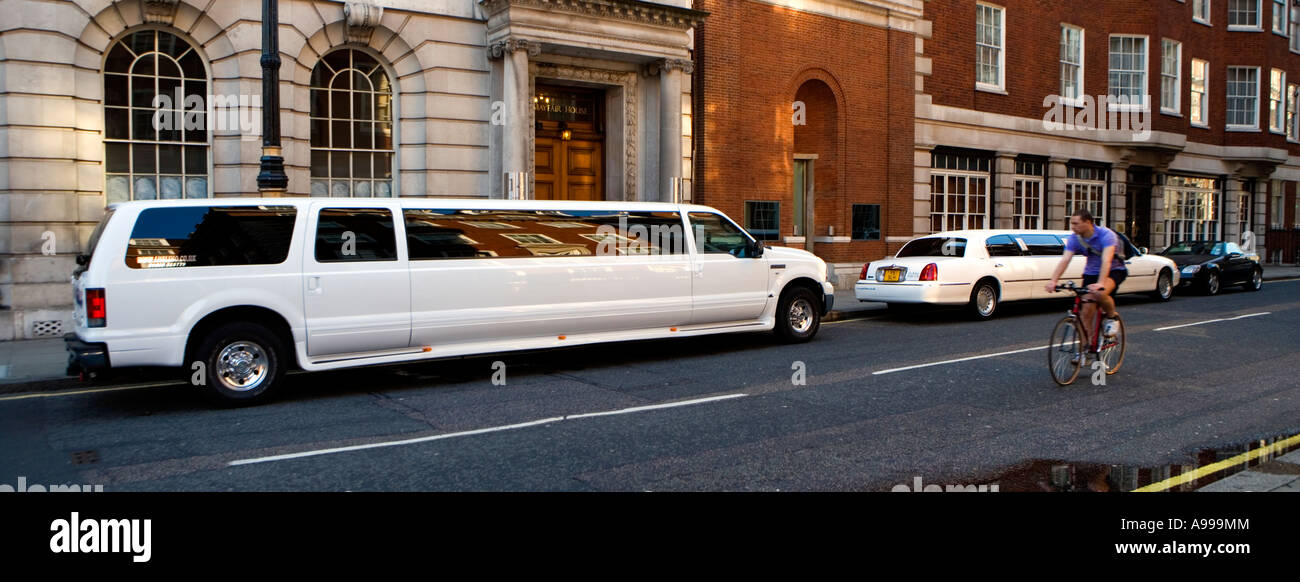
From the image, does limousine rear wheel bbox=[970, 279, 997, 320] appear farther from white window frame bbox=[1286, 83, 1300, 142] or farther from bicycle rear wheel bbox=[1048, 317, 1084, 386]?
white window frame bbox=[1286, 83, 1300, 142]

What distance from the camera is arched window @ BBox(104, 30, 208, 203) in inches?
564

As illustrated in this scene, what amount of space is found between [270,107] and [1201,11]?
104 ft

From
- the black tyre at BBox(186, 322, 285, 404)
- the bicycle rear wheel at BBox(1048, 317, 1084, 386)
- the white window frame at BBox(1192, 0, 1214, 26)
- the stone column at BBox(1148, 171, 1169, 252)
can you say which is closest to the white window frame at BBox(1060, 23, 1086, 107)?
the stone column at BBox(1148, 171, 1169, 252)

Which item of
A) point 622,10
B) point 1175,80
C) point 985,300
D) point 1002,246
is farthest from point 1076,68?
point 622,10

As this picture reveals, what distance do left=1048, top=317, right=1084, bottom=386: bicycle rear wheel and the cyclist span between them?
162mm

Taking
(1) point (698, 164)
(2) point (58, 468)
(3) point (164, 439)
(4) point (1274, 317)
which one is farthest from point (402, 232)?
(4) point (1274, 317)

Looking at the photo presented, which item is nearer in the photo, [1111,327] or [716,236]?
[1111,327]

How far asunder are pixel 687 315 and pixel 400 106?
7677 millimetres

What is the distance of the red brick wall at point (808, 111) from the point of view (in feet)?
65.3

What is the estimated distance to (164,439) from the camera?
24.4 ft

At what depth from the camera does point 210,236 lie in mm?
8852

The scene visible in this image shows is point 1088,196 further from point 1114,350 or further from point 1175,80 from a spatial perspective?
point 1114,350

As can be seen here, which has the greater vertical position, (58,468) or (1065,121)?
(1065,121)

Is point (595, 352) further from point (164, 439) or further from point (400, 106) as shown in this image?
point (400, 106)
